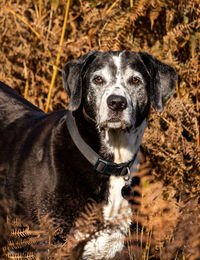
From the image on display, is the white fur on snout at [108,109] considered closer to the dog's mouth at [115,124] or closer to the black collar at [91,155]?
the dog's mouth at [115,124]

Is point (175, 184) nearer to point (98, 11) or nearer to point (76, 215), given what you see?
point (76, 215)

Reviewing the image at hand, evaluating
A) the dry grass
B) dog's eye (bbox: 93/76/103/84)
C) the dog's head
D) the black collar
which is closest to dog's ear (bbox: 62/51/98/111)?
the dog's head

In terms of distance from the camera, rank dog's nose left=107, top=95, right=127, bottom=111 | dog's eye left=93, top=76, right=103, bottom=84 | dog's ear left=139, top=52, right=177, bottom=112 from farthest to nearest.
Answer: dog's ear left=139, top=52, right=177, bottom=112 < dog's eye left=93, top=76, right=103, bottom=84 < dog's nose left=107, top=95, right=127, bottom=111

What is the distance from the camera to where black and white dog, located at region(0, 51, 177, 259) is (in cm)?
296

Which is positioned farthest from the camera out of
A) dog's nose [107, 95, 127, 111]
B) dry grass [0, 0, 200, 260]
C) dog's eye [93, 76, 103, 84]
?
dry grass [0, 0, 200, 260]

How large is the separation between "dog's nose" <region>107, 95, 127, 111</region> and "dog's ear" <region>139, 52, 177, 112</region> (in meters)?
0.47

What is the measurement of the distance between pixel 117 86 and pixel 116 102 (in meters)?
0.21

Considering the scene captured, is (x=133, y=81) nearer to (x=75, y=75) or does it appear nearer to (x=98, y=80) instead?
(x=98, y=80)

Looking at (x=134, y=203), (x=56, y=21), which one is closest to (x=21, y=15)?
(x=56, y=21)

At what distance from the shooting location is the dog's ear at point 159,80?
3.35 metres

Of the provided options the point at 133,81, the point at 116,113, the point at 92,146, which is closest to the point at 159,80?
the point at 133,81

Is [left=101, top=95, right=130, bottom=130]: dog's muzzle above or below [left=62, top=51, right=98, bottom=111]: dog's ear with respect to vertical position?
below

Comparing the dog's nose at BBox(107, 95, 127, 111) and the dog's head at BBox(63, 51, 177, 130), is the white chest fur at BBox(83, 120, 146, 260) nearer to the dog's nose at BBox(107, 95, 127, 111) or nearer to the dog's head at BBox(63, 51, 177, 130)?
the dog's head at BBox(63, 51, 177, 130)

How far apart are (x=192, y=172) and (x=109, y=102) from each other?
5.30ft
